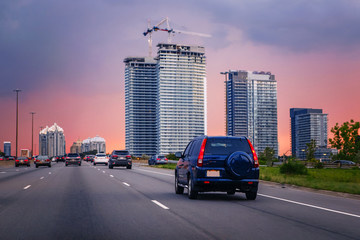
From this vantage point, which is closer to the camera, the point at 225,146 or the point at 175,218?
the point at 175,218

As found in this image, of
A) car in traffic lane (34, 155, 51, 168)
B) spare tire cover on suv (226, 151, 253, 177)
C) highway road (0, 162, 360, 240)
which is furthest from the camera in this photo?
car in traffic lane (34, 155, 51, 168)

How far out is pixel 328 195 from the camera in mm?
17469

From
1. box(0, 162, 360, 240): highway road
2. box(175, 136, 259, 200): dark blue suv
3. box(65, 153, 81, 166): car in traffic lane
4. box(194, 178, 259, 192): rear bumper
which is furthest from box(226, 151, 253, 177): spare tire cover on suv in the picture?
box(65, 153, 81, 166): car in traffic lane

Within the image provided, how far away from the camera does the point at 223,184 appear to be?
46.6ft

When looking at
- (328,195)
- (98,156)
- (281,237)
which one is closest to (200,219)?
(281,237)

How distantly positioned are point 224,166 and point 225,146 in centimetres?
67

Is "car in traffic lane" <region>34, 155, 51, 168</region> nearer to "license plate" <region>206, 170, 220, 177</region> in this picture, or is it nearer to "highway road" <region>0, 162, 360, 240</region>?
"highway road" <region>0, 162, 360, 240</region>

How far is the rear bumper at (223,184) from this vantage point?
14180 millimetres

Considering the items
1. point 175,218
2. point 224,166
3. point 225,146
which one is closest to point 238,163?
point 224,166

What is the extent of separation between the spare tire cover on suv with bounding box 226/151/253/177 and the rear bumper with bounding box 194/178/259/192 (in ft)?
0.87

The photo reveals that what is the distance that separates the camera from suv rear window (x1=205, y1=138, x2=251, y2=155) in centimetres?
1445

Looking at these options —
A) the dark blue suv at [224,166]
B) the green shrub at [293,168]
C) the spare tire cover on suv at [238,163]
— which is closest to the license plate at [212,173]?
the dark blue suv at [224,166]

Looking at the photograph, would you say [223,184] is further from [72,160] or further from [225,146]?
[72,160]

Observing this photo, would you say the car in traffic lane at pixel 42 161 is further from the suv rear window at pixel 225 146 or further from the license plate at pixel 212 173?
the license plate at pixel 212 173
